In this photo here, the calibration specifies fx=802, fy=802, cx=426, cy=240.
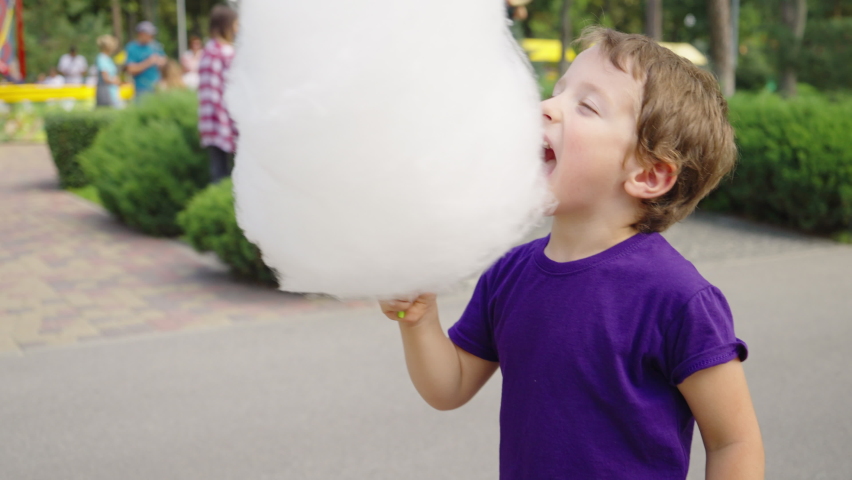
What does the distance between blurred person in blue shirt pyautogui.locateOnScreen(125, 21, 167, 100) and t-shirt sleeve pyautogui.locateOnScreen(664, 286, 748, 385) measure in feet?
37.4

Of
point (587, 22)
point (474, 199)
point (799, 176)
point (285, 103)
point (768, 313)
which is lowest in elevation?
point (768, 313)

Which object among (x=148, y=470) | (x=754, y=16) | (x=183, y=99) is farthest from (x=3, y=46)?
(x=754, y=16)

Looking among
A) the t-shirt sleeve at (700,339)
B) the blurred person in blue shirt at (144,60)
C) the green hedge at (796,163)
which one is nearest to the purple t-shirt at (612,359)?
the t-shirt sleeve at (700,339)

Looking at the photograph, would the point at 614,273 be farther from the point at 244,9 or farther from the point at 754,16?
the point at 754,16

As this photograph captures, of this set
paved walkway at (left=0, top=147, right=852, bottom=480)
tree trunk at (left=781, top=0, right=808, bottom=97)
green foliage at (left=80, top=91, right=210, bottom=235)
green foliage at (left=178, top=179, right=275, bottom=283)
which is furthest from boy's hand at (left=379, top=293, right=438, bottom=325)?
tree trunk at (left=781, top=0, right=808, bottom=97)

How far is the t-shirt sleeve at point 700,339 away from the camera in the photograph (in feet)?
4.28

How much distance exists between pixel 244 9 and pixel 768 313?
4.96 metres

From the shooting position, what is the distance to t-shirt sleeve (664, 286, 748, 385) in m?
1.31

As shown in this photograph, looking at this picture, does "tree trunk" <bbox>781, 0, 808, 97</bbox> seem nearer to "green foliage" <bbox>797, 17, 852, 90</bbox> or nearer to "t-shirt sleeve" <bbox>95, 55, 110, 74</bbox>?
"green foliage" <bbox>797, 17, 852, 90</bbox>

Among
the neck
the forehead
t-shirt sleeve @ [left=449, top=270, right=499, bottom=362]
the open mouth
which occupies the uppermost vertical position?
the forehead

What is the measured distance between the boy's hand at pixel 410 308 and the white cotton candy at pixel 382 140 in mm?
90

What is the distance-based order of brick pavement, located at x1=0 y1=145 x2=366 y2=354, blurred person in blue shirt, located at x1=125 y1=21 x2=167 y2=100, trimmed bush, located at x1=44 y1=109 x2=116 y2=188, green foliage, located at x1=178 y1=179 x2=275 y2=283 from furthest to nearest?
1. blurred person in blue shirt, located at x1=125 y1=21 x2=167 y2=100
2. trimmed bush, located at x1=44 y1=109 x2=116 y2=188
3. green foliage, located at x1=178 y1=179 x2=275 y2=283
4. brick pavement, located at x1=0 y1=145 x2=366 y2=354

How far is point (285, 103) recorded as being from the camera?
112cm

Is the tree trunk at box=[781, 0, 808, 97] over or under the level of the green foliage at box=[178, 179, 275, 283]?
over
